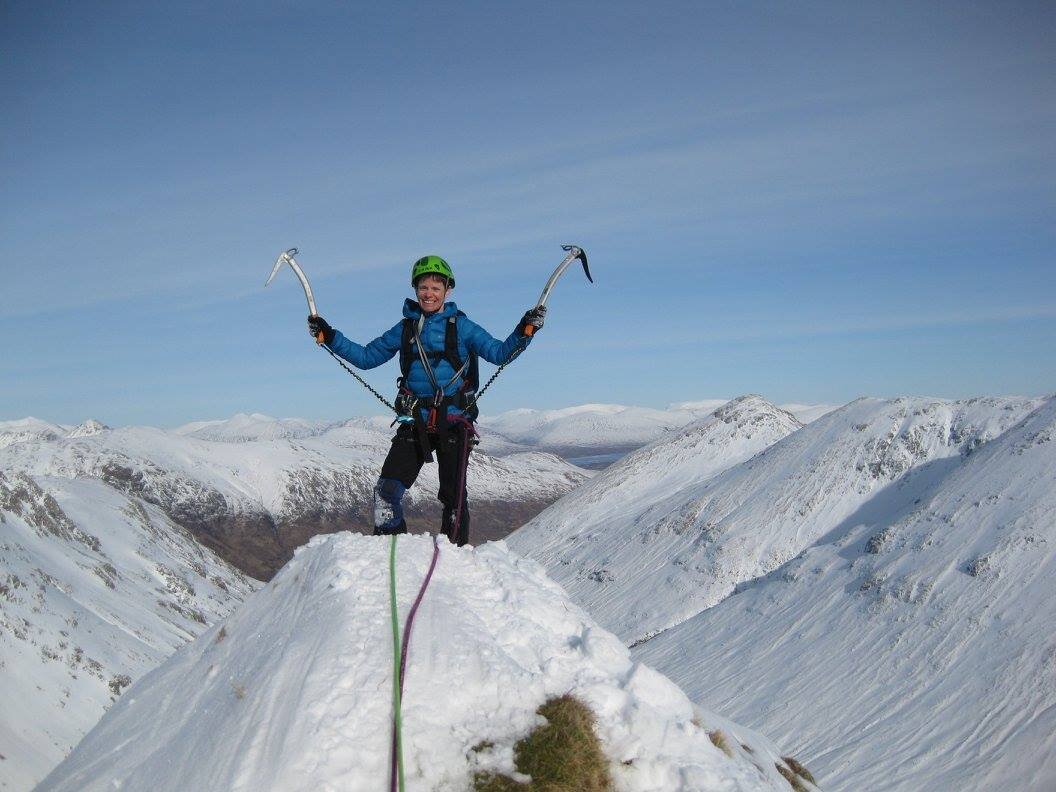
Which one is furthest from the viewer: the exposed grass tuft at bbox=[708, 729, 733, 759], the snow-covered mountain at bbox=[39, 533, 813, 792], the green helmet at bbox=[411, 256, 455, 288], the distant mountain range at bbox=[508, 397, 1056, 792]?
the distant mountain range at bbox=[508, 397, 1056, 792]

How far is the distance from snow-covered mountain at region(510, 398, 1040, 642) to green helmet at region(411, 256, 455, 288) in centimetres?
7444

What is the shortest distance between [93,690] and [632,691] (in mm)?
34202

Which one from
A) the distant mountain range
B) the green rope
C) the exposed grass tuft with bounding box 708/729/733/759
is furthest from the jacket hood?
the distant mountain range

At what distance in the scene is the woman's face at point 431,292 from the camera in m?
12.1

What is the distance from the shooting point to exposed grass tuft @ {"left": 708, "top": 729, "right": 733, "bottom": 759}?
7.98 meters

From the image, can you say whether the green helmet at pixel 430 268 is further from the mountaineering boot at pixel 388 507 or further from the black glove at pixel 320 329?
the mountaineering boot at pixel 388 507

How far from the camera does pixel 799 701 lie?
57688 mm

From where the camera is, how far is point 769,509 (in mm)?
92062

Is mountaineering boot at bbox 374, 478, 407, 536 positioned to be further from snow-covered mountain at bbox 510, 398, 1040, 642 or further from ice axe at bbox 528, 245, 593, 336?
snow-covered mountain at bbox 510, 398, 1040, 642

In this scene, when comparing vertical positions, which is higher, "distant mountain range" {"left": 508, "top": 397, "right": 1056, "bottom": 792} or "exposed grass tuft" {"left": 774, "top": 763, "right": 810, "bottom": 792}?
"exposed grass tuft" {"left": 774, "top": 763, "right": 810, "bottom": 792}

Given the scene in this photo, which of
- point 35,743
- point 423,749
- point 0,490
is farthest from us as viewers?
point 0,490

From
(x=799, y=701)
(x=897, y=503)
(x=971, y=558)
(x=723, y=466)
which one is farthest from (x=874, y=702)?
(x=723, y=466)

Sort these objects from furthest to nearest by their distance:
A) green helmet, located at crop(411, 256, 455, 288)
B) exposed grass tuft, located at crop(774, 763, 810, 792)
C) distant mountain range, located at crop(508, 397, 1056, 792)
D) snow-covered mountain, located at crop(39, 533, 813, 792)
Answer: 1. distant mountain range, located at crop(508, 397, 1056, 792)
2. green helmet, located at crop(411, 256, 455, 288)
3. exposed grass tuft, located at crop(774, 763, 810, 792)
4. snow-covered mountain, located at crop(39, 533, 813, 792)

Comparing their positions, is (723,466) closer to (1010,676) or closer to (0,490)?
(1010,676)
